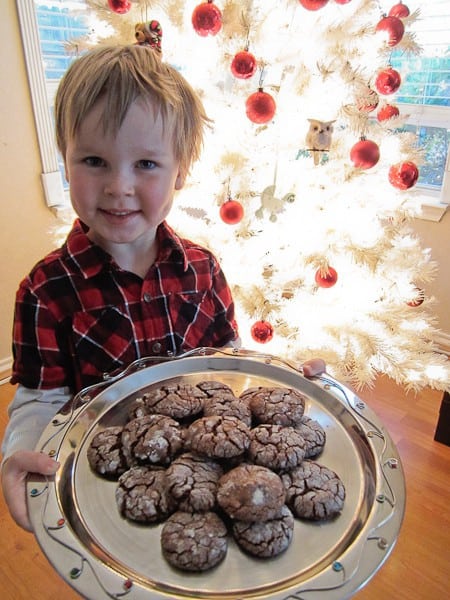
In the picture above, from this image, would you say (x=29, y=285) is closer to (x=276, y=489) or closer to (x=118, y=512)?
(x=118, y=512)

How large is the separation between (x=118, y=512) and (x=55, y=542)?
8 centimetres

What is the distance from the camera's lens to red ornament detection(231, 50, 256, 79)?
117cm

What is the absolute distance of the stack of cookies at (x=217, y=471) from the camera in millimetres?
522

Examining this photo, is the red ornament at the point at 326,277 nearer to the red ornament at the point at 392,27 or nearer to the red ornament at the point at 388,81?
the red ornament at the point at 388,81

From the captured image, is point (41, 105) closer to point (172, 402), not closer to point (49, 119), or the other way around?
point (49, 119)

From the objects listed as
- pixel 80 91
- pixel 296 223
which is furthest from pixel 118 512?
pixel 296 223

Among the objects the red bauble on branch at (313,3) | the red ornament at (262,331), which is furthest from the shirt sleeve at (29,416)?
the red bauble on branch at (313,3)

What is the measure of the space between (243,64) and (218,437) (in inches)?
38.2

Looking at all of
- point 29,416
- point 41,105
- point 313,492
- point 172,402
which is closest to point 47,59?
point 41,105

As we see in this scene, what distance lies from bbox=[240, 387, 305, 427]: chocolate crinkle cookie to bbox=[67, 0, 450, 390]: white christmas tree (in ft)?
2.54

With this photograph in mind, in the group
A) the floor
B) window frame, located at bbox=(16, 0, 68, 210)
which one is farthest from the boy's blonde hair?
window frame, located at bbox=(16, 0, 68, 210)

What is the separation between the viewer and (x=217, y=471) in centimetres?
59

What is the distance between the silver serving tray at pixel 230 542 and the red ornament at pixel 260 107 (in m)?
0.81

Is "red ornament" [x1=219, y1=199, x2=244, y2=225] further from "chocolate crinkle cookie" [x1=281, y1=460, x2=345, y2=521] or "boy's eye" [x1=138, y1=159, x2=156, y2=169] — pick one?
"chocolate crinkle cookie" [x1=281, y1=460, x2=345, y2=521]
